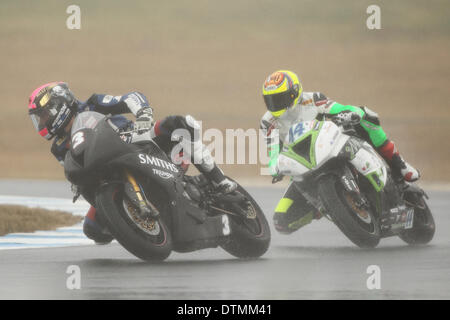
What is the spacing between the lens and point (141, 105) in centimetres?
802

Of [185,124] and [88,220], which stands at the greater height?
[185,124]

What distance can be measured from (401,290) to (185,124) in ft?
6.87

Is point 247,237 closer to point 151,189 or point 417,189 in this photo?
point 151,189

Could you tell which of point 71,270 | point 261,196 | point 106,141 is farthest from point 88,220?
point 261,196

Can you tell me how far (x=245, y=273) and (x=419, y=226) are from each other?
2.37 meters

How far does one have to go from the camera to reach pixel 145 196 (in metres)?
7.54

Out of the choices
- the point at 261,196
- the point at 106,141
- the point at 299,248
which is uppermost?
the point at 106,141

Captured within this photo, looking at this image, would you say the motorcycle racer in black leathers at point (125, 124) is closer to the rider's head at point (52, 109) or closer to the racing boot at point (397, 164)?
the rider's head at point (52, 109)

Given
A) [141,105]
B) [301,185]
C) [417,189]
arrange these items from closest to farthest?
[141,105]
[301,185]
[417,189]

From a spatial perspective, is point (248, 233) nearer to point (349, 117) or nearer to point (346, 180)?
point (346, 180)

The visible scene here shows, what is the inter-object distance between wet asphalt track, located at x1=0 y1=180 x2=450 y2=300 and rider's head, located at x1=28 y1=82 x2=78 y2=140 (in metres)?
1.07

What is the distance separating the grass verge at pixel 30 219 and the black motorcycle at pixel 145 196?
11.0 feet

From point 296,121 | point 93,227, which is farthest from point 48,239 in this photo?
point 296,121
